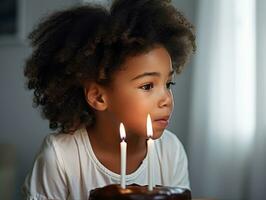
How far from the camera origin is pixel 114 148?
99 cm

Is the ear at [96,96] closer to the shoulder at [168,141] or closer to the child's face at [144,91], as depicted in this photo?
the child's face at [144,91]

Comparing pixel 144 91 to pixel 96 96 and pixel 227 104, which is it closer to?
pixel 96 96

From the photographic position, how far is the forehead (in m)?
0.87

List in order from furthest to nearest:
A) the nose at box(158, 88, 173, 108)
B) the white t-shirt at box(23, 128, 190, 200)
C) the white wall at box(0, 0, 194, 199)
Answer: the white wall at box(0, 0, 194, 199) → the white t-shirt at box(23, 128, 190, 200) → the nose at box(158, 88, 173, 108)

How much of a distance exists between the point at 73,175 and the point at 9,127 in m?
1.25

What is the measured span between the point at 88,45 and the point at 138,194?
382 mm

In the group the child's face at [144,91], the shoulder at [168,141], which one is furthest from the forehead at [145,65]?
the shoulder at [168,141]

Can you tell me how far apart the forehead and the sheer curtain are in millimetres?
792

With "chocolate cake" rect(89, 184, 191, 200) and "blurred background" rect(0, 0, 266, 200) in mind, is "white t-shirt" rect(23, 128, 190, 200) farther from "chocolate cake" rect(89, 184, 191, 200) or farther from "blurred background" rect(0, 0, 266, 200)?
"blurred background" rect(0, 0, 266, 200)

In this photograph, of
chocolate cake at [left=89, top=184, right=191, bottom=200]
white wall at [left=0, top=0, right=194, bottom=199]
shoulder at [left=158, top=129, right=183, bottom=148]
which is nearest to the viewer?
chocolate cake at [left=89, top=184, right=191, bottom=200]

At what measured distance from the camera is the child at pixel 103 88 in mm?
875

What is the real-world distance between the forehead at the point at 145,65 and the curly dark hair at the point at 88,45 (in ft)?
0.04

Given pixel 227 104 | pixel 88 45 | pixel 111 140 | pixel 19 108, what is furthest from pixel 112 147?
pixel 19 108

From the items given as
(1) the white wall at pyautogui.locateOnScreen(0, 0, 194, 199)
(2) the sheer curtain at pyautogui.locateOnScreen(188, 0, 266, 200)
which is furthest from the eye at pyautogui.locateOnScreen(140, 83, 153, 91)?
(1) the white wall at pyautogui.locateOnScreen(0, 0, 194, 199)
